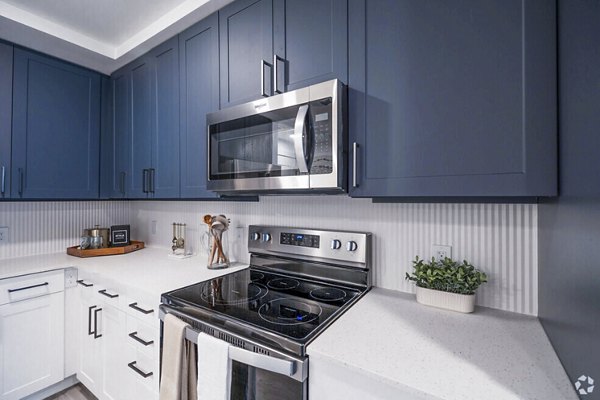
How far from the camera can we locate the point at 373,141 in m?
1.01

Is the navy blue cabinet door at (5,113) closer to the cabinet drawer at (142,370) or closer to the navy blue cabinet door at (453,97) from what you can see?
the cabinet drawer at (142,370)

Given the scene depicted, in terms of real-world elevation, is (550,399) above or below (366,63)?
below

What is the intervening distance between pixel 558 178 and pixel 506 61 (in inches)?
14.0

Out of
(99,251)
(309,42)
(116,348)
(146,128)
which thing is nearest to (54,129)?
(146,128)

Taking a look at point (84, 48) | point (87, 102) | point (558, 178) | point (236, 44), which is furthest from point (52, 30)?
point (558, 178)

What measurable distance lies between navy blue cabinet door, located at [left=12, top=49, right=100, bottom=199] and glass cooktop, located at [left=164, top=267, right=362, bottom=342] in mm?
1475

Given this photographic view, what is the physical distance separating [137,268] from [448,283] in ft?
5.46

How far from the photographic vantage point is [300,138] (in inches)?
40.9

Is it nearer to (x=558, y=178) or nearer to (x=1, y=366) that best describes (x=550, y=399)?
(x=558, y=178)

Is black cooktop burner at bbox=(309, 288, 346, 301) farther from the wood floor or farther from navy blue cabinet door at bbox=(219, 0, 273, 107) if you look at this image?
the wood floor

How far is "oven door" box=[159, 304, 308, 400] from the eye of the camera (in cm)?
79

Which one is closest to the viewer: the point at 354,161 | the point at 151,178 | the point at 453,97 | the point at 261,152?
the point at 453,97

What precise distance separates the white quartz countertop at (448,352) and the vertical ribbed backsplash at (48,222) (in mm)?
2440

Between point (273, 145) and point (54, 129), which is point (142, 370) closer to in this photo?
point (273, 145)
